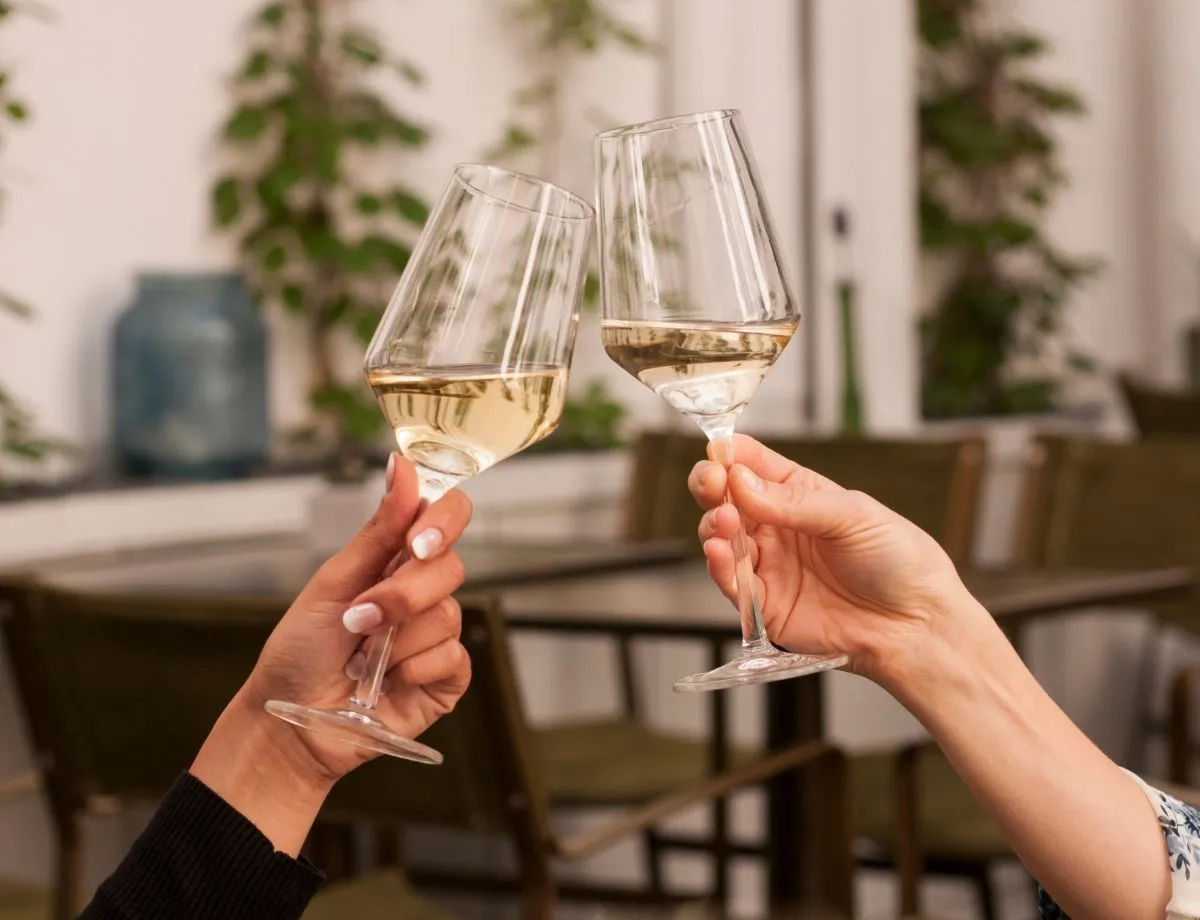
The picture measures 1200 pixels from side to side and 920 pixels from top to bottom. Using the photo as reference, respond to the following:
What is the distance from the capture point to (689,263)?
87cm

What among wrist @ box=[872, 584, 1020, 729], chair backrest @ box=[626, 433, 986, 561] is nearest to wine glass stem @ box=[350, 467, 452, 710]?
wrist @ box=[872, 584, 1020, 729]

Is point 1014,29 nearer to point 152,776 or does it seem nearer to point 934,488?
point 934,488

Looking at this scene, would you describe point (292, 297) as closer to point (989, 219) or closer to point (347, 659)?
point (347, 659)

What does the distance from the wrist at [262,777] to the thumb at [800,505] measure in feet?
1.04

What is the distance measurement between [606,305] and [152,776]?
111 centimetres

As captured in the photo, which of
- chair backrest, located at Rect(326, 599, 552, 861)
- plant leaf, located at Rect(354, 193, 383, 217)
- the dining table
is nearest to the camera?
chair backrest, located at Rect(326, 599, 552, 861)

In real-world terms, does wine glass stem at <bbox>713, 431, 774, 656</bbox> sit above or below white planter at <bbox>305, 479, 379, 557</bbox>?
above

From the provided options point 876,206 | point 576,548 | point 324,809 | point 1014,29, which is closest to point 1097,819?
point 324,809

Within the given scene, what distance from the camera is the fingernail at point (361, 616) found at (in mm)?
890

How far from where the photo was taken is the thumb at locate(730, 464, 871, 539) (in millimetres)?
896

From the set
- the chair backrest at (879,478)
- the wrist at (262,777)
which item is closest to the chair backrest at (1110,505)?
the chair backrest at (879,478)

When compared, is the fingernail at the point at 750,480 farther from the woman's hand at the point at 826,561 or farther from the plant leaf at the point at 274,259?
the plant leaf at the point at 274,259

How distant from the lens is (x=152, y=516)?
2857 mm

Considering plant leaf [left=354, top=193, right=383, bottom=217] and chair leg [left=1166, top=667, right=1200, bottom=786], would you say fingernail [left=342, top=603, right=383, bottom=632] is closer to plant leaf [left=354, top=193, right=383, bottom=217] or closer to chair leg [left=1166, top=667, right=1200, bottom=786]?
plant leaf [left=354, top=193, right=383, bottom=217]
